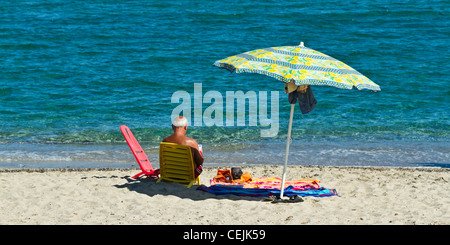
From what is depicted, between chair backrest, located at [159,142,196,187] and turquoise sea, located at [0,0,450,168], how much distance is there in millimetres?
3137

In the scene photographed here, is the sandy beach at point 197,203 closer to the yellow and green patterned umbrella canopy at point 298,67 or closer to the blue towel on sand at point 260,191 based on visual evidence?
the blue towel on sand at point 260,191

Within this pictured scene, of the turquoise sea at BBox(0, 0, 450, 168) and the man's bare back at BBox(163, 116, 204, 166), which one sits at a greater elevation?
the man's bare back at BBox(163, 116, 204, 166)

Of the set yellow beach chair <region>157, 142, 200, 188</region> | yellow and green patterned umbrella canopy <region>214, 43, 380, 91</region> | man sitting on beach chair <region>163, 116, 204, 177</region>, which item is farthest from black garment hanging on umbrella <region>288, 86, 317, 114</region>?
yellow beach chair <region>157, 142, 200, 188</region>

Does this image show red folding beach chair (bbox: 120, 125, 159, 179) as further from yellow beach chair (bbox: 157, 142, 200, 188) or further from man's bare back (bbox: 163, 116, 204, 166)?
man's bare back (bbox: 163, 116, 204, 166)

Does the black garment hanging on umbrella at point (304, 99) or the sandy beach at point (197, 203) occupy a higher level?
the black garment hanging on umbrella at point (304, 99)

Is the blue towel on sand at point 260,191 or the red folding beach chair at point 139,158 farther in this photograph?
the red folding beach chair at point 139,158

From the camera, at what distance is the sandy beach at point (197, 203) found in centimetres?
734

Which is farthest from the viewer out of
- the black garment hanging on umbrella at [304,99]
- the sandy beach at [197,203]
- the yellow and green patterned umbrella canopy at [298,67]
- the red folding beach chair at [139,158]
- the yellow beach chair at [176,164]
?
the red folding beach chair at [139,158]

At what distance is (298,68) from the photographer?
24.9 feet

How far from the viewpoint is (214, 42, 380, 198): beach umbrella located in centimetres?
744

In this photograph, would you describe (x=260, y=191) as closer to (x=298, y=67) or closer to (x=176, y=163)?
(x=176, y=163)

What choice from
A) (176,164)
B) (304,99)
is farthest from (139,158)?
(304,99)

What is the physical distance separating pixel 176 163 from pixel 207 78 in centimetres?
1271

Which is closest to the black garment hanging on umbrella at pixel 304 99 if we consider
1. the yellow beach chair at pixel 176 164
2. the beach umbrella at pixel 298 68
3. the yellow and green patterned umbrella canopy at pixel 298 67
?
the beach umbrella at pixel 298 68
